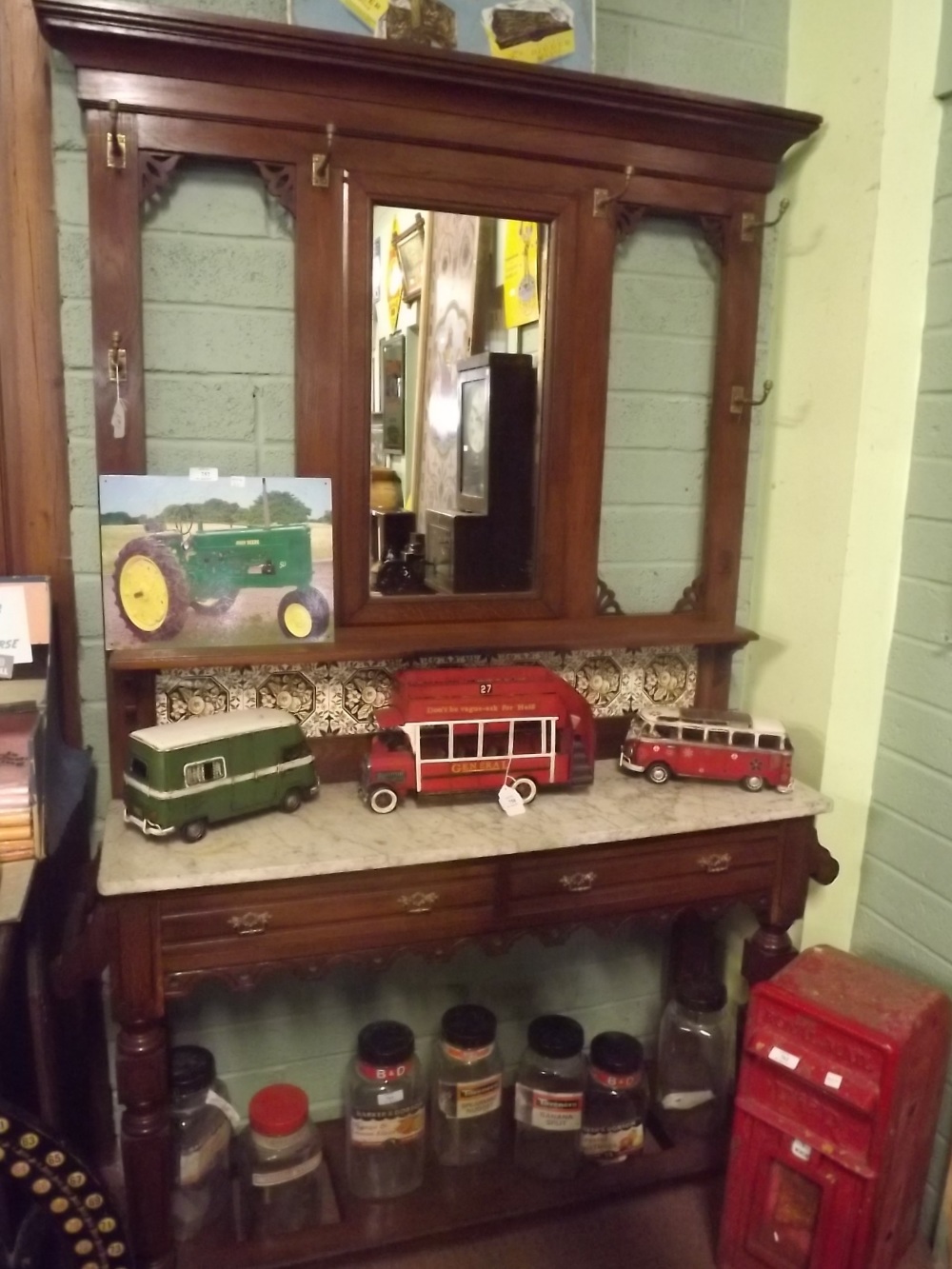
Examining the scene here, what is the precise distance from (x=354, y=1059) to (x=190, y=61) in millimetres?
1681

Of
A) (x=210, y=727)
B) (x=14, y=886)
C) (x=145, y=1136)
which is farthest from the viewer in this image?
(x=210, y=727)

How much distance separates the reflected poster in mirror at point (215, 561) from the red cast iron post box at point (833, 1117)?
3.23ft

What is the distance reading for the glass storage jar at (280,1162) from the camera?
1706 mm

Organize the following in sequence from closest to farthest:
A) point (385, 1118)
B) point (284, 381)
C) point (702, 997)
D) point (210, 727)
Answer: point (210, 727) → point (284, 381) → point (385, 1118) → point (702, 997)

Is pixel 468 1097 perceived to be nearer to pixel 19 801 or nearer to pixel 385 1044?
pixel 385 1044

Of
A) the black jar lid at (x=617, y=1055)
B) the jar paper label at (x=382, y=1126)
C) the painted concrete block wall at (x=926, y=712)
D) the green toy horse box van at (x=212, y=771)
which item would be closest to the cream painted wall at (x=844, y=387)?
the painted concrete block wall at (x=926, y=712)

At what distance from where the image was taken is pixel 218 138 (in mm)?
1516

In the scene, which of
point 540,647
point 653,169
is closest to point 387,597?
point 540,647

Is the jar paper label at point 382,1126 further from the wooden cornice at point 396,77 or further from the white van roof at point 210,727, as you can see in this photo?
the wooden cornice at point 396,77

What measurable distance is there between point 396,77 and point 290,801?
1.15m

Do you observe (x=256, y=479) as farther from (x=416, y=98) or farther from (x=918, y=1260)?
(x=918, y=1260)

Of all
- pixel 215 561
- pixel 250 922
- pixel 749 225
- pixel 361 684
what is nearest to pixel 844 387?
pixel 749 225

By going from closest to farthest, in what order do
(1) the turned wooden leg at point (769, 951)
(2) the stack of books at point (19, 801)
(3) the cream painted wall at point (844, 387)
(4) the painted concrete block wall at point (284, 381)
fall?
(2) the stack of books at point (19, 801)
(4) the painted concrete block wall at point (284, 381)
(3) the cream painted wall at point (844, 387)
(1) the turned wooden leg at point (769, 951)

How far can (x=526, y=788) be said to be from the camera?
5.47 feet
